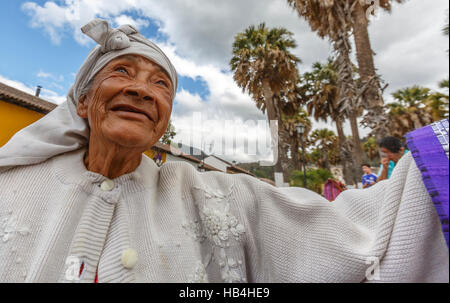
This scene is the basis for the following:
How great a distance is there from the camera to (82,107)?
4.38ft

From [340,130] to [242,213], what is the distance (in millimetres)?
16664

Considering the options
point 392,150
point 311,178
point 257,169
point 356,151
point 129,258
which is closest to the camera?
point 129,258

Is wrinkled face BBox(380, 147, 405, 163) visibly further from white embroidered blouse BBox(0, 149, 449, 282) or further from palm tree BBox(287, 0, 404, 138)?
palm tree BBox(287, 0, 404, 138)

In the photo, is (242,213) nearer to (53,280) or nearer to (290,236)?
(290,236)

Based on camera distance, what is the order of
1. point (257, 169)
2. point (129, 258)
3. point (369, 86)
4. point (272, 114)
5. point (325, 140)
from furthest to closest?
1. point (325, 140)
2. point (272, 114)
3. point (257, 169)
4. point (369, 86)
5. point (129, 258)

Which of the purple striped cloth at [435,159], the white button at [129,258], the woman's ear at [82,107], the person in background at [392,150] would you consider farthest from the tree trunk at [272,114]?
the white button at [129,258]

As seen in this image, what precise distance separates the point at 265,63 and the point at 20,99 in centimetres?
Result: 1143

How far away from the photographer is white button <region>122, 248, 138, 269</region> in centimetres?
84

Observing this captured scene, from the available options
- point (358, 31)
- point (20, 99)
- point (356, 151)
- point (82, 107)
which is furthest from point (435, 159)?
point (356, 151)

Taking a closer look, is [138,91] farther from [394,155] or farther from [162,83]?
[394,155]

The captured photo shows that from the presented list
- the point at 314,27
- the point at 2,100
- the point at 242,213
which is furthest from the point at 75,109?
the point at 314,27

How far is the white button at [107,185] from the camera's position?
1.10 metres

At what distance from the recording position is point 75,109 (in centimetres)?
142

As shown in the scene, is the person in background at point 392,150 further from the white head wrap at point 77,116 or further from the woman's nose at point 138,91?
the woman's nose at point 138,91
